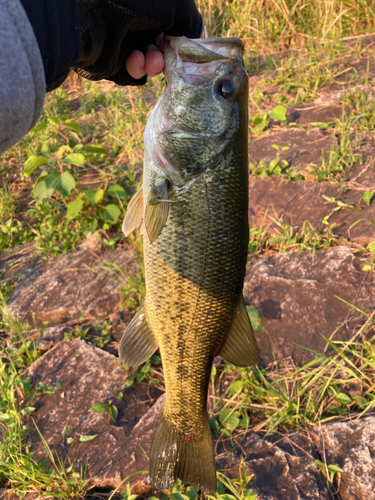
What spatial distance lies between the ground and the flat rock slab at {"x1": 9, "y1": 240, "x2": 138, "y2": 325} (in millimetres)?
15

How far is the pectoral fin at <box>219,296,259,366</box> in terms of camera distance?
176 centimetres

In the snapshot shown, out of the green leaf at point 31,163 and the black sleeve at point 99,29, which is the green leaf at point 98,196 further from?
the black sleeve at point 99,29

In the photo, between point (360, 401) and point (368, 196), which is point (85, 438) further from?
point (368, 196)

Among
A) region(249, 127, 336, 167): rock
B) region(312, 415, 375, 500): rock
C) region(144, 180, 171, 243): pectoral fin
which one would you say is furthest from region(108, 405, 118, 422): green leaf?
region(249, 127, 336, 167): rock

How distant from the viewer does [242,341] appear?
1.78m

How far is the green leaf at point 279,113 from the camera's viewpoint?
14.9ft

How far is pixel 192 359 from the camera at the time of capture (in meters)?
1.81

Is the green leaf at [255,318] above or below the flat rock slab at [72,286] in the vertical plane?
above

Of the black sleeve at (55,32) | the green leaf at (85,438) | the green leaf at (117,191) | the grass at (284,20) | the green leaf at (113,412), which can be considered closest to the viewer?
the black sleeve at (55,32)

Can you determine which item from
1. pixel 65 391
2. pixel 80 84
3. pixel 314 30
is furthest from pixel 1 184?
pixel 314 30

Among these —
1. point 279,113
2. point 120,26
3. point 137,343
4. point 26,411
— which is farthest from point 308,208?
point 26,411

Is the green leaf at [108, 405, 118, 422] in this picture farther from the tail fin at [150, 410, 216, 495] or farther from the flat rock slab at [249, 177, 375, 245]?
the flat rock slab at [249, 177, 375, 245]

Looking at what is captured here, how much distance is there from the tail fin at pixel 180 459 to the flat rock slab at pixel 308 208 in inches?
78.5

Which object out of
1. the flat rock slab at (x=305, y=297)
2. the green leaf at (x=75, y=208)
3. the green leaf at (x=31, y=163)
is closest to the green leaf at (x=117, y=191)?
Result: the green leaf at (x=75, y=208)
